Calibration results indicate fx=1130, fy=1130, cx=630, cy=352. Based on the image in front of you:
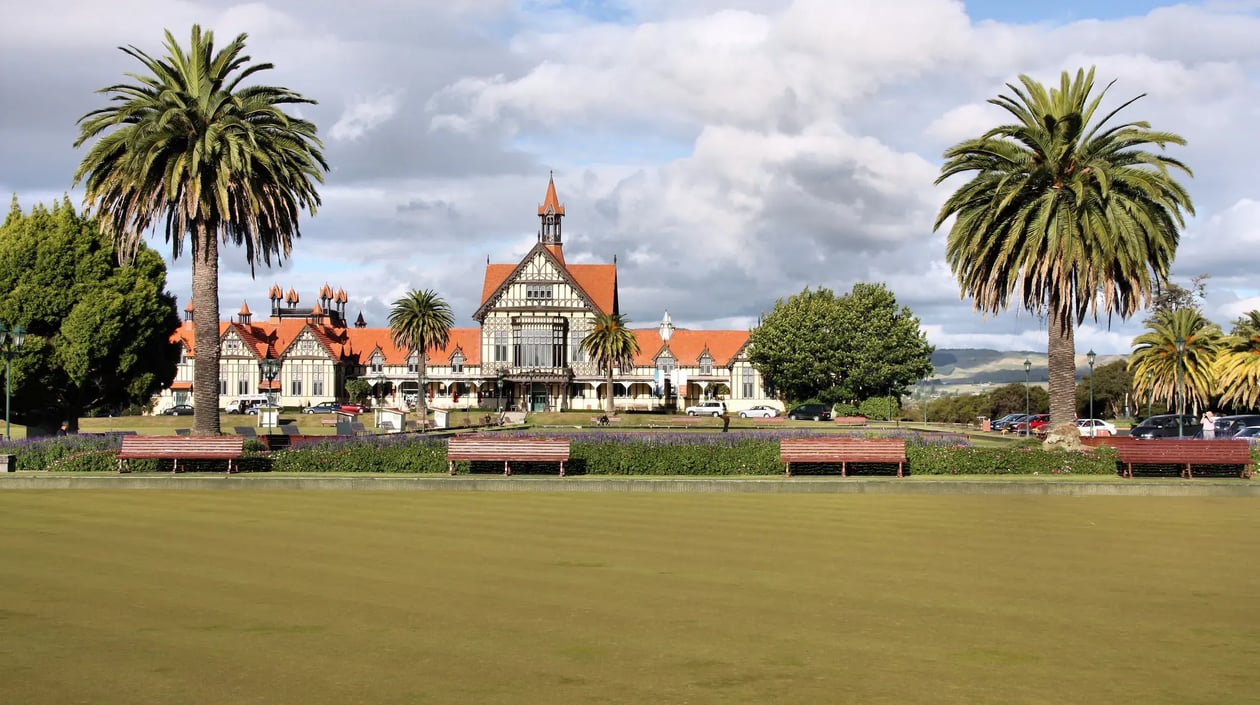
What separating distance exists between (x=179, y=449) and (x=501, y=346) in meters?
69.4

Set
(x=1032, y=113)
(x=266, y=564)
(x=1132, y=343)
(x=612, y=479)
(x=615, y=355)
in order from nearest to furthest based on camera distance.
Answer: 1. (x=266, y=564)
2. (x=612, y=479)
3. (x=1032, y=113)
4. (x=1132, y=343)
5. (x=615, y=355)

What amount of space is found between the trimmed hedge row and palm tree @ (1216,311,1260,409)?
34.1 meters

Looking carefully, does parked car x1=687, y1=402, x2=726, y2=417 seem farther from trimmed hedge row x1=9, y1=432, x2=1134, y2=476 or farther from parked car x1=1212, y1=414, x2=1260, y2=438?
trimmed hedge row x1=9, y1=432, x2=1134, y2=476

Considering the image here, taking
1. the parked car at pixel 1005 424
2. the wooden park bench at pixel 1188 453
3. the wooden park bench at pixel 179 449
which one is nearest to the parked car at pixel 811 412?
the parked car at pixel 1005 424

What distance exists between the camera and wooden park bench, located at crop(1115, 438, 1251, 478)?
85.3 ft

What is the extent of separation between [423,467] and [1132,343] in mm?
52362

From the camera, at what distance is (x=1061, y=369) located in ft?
101

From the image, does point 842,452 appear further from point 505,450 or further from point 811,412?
point 811,412

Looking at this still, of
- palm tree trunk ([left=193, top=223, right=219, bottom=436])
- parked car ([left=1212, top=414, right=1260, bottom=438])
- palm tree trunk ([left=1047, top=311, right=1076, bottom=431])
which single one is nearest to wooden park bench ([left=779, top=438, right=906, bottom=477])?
palm tree trunk ([left=1047, top=311, right=1076, bottom=431])

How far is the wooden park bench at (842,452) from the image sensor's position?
26109mm

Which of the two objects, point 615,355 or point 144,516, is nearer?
point 144,516

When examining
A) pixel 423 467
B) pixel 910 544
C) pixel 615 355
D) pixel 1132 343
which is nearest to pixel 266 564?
pixel 910 544

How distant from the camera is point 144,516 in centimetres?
1808

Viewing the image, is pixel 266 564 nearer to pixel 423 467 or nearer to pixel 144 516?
pixel 144 516
